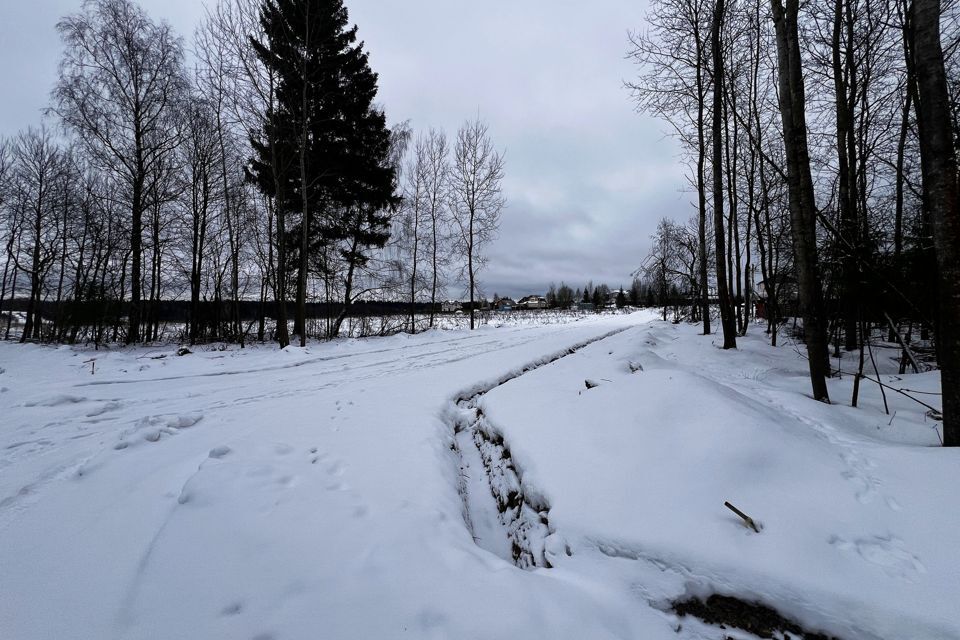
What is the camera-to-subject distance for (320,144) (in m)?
13.5

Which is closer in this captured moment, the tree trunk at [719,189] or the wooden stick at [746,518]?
the wooden stick at [746,518]

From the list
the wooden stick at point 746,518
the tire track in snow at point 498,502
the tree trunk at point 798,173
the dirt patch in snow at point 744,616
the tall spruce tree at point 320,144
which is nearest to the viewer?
the dirt patch in snow at point 744,616

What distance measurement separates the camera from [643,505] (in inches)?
84.1

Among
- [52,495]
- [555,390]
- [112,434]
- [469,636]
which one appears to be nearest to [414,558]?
[469,636]

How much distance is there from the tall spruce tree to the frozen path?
852 cm

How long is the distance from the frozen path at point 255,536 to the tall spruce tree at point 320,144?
8.52 m

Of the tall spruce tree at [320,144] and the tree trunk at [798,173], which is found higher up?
the tall spruce tree at [320,144]

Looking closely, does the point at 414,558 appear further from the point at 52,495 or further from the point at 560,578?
the point at 52,495

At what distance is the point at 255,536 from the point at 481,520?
1.47 meters

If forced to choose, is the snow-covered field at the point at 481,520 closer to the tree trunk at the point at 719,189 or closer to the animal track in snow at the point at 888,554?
the animal track in snow at the point at 888,554

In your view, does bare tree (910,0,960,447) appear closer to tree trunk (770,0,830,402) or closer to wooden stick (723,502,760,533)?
tree trunk (770,0,830,402)

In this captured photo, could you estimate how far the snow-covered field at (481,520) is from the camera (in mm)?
1492

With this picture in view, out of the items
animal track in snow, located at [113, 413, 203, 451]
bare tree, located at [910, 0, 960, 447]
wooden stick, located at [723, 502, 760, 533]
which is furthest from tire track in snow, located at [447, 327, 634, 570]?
bare tree, located at [910, 0, 960, 447]

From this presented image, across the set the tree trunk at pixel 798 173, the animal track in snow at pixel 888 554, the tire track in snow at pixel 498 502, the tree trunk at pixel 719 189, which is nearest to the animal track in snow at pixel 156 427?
the tire track in snow at pixel 498 502
